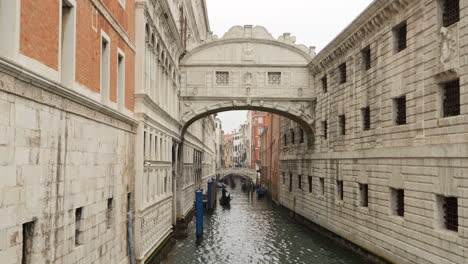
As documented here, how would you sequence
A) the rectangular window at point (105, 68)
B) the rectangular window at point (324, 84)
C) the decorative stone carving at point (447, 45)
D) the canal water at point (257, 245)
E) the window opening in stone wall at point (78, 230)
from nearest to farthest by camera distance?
the window opening in stone wall at point (78, 230) → the rectangular window at point (105, 68) → the decorative stone carving at point (447, 45) → the canal water at point (257, 245) → the rectangular window at point (324, 84)

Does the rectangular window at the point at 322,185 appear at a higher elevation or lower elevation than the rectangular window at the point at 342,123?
lower

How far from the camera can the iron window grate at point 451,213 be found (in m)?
10.6

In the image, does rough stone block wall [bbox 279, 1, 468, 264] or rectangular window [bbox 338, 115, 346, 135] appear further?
rectangular window [bbox 338, 115, 346, 135]

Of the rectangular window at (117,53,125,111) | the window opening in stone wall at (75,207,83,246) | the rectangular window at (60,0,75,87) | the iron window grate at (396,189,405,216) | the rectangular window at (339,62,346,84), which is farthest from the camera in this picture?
the rectangular window at (339,62,346,84)


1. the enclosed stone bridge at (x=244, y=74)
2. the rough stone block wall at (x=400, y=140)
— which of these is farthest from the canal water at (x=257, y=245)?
the enclosed stone bridge at (x=244, y=74)

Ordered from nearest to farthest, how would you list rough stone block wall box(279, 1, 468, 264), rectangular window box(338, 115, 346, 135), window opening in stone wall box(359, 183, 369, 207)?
rough stone block wall box(279, 1, 468, 264)
window opening in stone wall box(359, 183, 369, 207)
rectangular window box(338, 115, 346, 135)

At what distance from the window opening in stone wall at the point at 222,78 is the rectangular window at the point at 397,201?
35.9ft

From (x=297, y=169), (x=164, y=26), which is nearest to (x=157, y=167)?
(x=164, y=26)

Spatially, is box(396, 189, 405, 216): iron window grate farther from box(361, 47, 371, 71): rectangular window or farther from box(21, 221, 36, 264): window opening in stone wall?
box(21, 221, 36, 264): window opening in stone wall

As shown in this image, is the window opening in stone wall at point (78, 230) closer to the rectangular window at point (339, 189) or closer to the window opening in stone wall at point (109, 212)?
the window opening in stone wall at point (109, 212)

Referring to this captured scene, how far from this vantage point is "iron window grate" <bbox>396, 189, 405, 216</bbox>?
13120 millimetres

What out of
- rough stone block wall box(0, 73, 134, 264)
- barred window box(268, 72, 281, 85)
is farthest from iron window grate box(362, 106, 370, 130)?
rough stone block wall box(0, 73, 134, 264)

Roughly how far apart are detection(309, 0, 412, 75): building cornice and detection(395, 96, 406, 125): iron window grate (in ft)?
8.41

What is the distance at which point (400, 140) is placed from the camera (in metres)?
13.1
